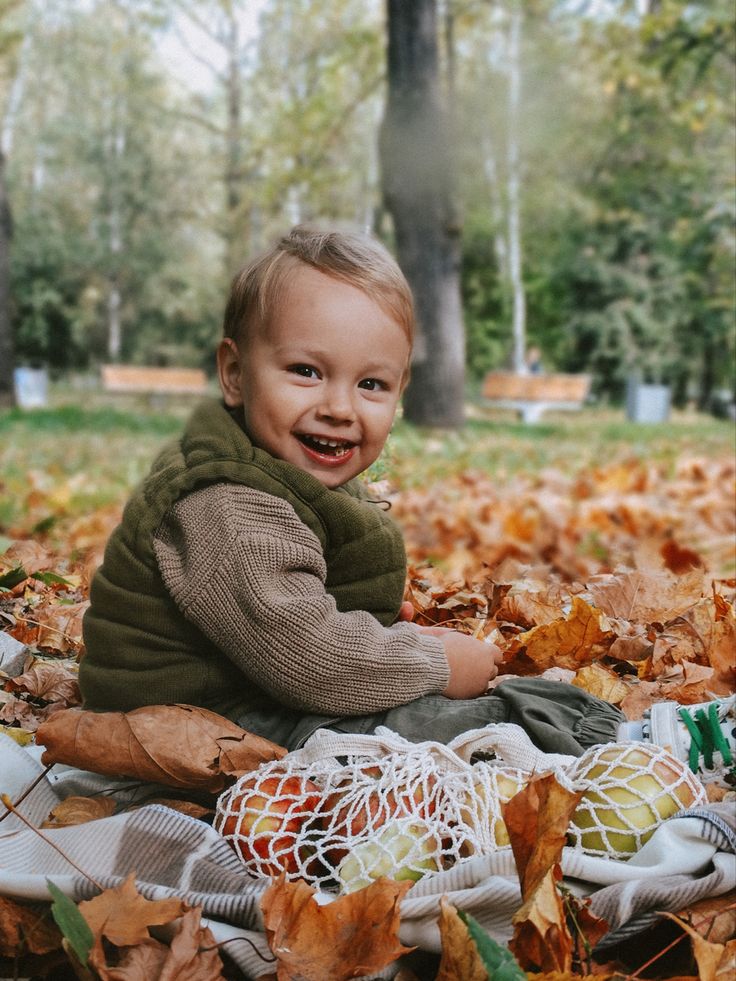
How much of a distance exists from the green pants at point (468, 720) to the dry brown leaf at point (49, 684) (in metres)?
0.61

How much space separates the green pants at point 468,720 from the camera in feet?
5.62

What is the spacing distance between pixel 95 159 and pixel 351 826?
3165cm

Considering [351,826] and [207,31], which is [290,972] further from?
[207,31]

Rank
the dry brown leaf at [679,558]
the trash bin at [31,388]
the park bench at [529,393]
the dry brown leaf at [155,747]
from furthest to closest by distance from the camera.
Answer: the trash bin at [31,388] → the park bench at [529,393] → the dry brown leaf at [679,558] → the dry brown leaf at [155,747]

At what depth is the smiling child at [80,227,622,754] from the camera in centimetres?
167

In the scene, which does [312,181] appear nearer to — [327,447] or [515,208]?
[515,208]

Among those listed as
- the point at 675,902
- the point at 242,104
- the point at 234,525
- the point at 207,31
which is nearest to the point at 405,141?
the point at 234,525

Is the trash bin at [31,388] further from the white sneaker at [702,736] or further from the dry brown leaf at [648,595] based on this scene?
the white sneaker at [702,736]

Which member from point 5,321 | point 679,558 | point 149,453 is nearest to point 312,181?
point 5,321

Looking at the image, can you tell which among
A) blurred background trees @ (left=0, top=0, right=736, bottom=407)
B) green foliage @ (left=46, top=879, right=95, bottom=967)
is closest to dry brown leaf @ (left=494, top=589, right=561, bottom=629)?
green foliage @ (left=46, top=879, right=95, bottom=967)

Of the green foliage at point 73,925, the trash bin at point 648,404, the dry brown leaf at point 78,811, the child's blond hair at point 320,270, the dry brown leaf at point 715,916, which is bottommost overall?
the trash bin at point 648,404

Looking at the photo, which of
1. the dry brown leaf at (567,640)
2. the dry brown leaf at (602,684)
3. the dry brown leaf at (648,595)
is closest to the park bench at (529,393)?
the dry brown leaf at (648,595)

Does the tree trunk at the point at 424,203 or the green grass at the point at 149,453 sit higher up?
the tree trunk at the point at 424,203

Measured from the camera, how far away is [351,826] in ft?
4.79
